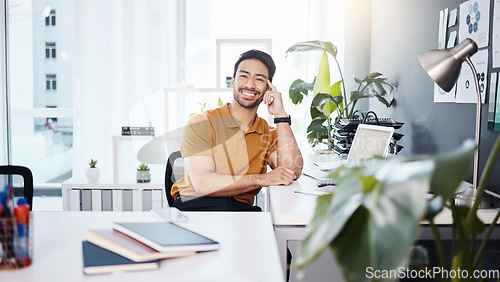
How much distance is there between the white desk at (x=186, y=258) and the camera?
1196 mm

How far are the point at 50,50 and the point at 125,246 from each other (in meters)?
3.94

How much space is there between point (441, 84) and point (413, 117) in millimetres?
1352

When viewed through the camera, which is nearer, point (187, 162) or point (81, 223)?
point (81, 223)

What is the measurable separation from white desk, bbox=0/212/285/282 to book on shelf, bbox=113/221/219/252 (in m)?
0.03

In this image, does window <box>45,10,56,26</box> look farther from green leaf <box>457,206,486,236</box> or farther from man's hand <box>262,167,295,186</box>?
green leaf <box>457,206,486,236</box>

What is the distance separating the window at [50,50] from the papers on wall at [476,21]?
3.63 m

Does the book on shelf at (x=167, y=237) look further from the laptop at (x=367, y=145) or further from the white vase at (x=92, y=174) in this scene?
the white vase at (x=92, y=174)

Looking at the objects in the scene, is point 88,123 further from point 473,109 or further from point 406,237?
point 406,237

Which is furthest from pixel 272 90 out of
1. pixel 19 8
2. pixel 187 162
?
pixel 19 8

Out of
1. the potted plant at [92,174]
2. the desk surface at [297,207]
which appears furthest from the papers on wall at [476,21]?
the potted plant at [92,174]

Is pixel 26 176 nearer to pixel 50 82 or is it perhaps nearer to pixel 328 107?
pixel 328 107

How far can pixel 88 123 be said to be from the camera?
465 centimetres

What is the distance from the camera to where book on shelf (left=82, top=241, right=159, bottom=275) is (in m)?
1.21

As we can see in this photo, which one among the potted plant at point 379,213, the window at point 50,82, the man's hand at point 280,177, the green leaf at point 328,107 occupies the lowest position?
the man's hand at point 280,177
